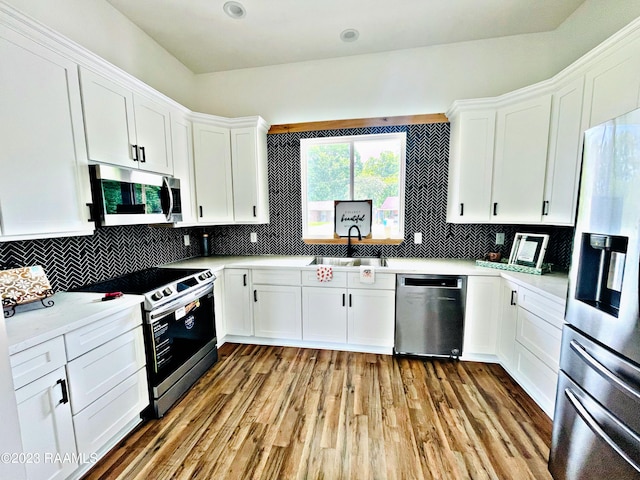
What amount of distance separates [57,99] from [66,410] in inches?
67.8

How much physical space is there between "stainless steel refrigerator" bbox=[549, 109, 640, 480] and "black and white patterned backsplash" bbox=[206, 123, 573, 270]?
5.46ft

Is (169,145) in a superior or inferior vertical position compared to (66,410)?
superior

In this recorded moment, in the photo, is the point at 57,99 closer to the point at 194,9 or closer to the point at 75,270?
the point at 75,270

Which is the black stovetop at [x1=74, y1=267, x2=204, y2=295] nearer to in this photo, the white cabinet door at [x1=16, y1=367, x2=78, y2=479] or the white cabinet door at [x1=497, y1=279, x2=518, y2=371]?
the white cabinet door at [x1=16, y1=367, x2=78, y2=479]

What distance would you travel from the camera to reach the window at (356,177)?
119 inches

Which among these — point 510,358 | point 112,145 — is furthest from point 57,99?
point 510,358

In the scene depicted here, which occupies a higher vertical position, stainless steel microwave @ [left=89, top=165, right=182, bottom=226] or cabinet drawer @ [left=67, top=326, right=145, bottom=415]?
stainless steel microwave @ [left=89, top=165, right=182, bottom=226]

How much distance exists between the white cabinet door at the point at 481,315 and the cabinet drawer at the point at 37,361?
2.88m

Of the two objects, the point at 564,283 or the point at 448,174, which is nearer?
the point at 564,283

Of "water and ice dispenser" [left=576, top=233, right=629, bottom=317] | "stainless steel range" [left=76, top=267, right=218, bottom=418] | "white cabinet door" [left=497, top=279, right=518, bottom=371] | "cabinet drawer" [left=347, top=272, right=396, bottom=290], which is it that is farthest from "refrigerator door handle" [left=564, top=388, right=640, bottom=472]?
"stainless steel range" [left=76, top=267, right=218, bottom=418]

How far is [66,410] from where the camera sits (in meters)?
1.32

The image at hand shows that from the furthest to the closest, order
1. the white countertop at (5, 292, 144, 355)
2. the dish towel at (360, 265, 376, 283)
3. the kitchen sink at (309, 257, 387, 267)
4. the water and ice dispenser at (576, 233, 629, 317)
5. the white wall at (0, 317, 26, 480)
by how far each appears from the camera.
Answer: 1. the kitchen sink at (309, 257, 387, 267)
2. the dish towel at (360, 265, 376, 283)
3. the white countertop at (5, 292, 144, 355)
4. the water and ice dispenser at (576, 233, 629, 317)
5. the white wall at (0, 317, 26, 480)

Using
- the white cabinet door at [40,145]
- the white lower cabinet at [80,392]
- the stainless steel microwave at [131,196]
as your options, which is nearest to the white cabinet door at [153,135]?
the stainless steel microwave at [131,196]

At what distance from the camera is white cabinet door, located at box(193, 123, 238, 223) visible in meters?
2.79
